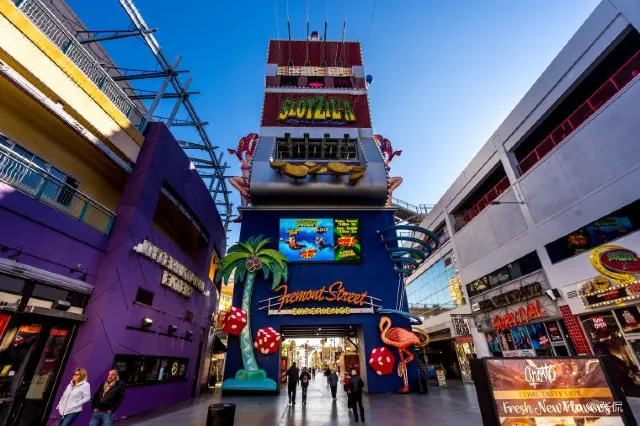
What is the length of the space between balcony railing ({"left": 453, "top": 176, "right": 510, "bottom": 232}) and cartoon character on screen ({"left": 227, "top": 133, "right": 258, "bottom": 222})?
67.2ft

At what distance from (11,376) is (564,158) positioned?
1051 inches

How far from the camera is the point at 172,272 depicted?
51.0 feet

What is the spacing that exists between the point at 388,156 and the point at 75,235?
842 inches

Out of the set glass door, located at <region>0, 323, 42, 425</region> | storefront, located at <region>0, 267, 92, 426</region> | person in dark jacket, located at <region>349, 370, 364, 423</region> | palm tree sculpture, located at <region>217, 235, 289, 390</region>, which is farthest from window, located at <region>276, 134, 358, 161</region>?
glass door, located at <region>0, 323, 42, 425</region>

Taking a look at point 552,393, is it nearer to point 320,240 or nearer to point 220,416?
point 220,416

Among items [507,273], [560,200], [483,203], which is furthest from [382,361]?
[483,203]

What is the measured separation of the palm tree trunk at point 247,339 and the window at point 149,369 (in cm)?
351

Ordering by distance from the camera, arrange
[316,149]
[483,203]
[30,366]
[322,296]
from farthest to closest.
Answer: [483,203], [316,149], [322,296], [30,366]

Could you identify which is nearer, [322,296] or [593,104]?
[593,104]

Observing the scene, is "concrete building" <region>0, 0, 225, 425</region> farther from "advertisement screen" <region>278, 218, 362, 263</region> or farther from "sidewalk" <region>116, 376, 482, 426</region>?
"advertisement screen" <region>278, 218, 362, 263</region>

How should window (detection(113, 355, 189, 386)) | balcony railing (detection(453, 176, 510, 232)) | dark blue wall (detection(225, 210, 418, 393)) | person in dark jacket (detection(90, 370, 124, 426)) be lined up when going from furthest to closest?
balcony railing (detection(453, 176, 510, 232)) < dark blue wall (detection(225, 210, 418, 393)) < window (detection(113, 355, 189, 386)) < person in dark jacket (detection(90, 370, 124, 426))

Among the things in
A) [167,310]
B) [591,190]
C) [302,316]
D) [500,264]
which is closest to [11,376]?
[167,310]

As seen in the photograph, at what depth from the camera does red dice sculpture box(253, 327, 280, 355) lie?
58.7 feet

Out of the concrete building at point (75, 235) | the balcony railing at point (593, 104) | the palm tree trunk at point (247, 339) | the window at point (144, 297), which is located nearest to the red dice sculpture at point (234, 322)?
the palm tree trunk at point (247, 339)
